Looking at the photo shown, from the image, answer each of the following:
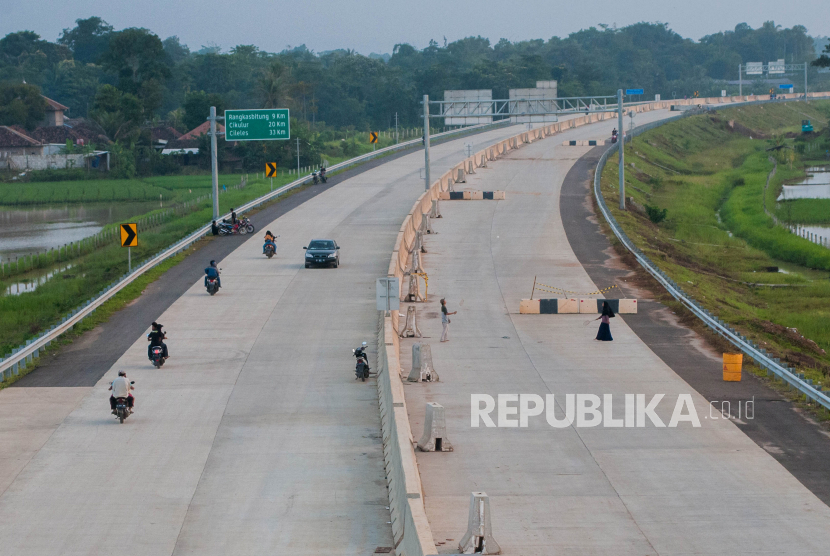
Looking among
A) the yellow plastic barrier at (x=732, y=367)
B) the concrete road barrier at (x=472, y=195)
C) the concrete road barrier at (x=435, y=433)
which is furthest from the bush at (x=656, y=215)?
the concrete road barrier at (x=435, y=433)

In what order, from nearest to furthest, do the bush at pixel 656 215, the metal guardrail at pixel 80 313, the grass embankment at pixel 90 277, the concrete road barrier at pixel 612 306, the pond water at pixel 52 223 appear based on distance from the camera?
1. the metal guardrail at pixel 80 313
2. the concrete road barrier at pixel 612 306
3. the grass embankment at pixel 90 277
4. the pond water at pixel 52 223
5. the bush at pixel 656 215

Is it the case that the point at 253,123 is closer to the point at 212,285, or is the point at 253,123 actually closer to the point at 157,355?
the point at 212,285

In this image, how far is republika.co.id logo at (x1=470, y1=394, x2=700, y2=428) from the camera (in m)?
22.5

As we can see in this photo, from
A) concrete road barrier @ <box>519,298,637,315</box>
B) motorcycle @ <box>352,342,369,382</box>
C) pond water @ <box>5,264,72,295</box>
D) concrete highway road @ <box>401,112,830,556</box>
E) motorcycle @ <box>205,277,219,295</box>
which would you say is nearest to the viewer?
concrete highway road @ <box>401,112,830,556</box>

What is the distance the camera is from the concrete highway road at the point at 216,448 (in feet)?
54.2

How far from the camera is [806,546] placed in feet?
50.9

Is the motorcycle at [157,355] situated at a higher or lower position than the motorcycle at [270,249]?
lower

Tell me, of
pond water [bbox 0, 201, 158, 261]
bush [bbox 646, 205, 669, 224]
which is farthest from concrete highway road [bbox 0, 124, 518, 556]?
bush [bbox 646, 205, 669, 224]

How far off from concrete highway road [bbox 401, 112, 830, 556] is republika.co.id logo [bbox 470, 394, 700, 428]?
0.66 ft

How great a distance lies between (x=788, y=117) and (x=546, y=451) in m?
166

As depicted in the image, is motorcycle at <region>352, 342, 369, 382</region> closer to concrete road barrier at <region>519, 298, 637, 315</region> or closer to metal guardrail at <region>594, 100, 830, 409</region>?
metal guardrail at <region>594, 100, 830, 409</region>

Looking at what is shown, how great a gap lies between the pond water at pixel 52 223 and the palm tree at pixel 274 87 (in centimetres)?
3399

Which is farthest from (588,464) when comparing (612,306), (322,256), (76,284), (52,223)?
(52,223)

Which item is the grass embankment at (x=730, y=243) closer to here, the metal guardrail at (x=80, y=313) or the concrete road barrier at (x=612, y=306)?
the concrete road barrier at (x=612, y=306)
